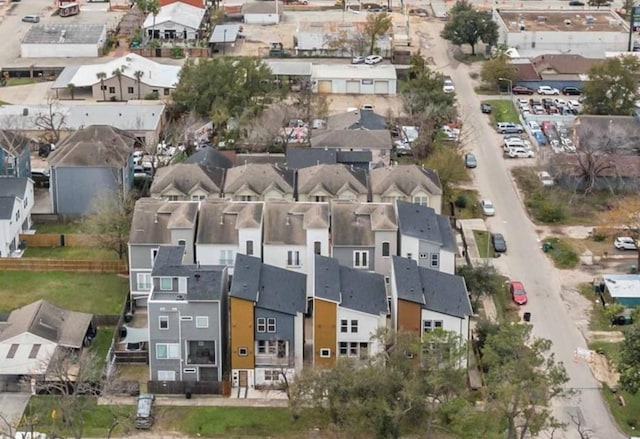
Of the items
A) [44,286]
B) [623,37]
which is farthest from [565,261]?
[623,37]

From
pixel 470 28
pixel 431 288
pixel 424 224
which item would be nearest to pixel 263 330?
pixel 431 288

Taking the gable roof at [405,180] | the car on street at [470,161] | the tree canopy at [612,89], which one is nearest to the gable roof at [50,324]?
the gable roof at [405,180]

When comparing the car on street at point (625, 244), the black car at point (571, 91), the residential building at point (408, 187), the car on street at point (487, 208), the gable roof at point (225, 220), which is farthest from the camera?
the black car at point (571, 91)

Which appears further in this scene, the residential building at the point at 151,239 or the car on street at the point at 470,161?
the car on street at the point at 470,161

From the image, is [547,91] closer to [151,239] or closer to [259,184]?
[259,184]

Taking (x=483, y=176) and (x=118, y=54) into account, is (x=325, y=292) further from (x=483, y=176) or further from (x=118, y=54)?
(x=118, y=54)

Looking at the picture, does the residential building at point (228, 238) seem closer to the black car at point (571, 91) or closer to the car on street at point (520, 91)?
the car on street at point (520, 91)

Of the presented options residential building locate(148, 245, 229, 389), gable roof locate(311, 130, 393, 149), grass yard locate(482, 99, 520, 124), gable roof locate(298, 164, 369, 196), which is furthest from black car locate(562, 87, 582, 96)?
residential building locate(148, 245, 229, 389)
